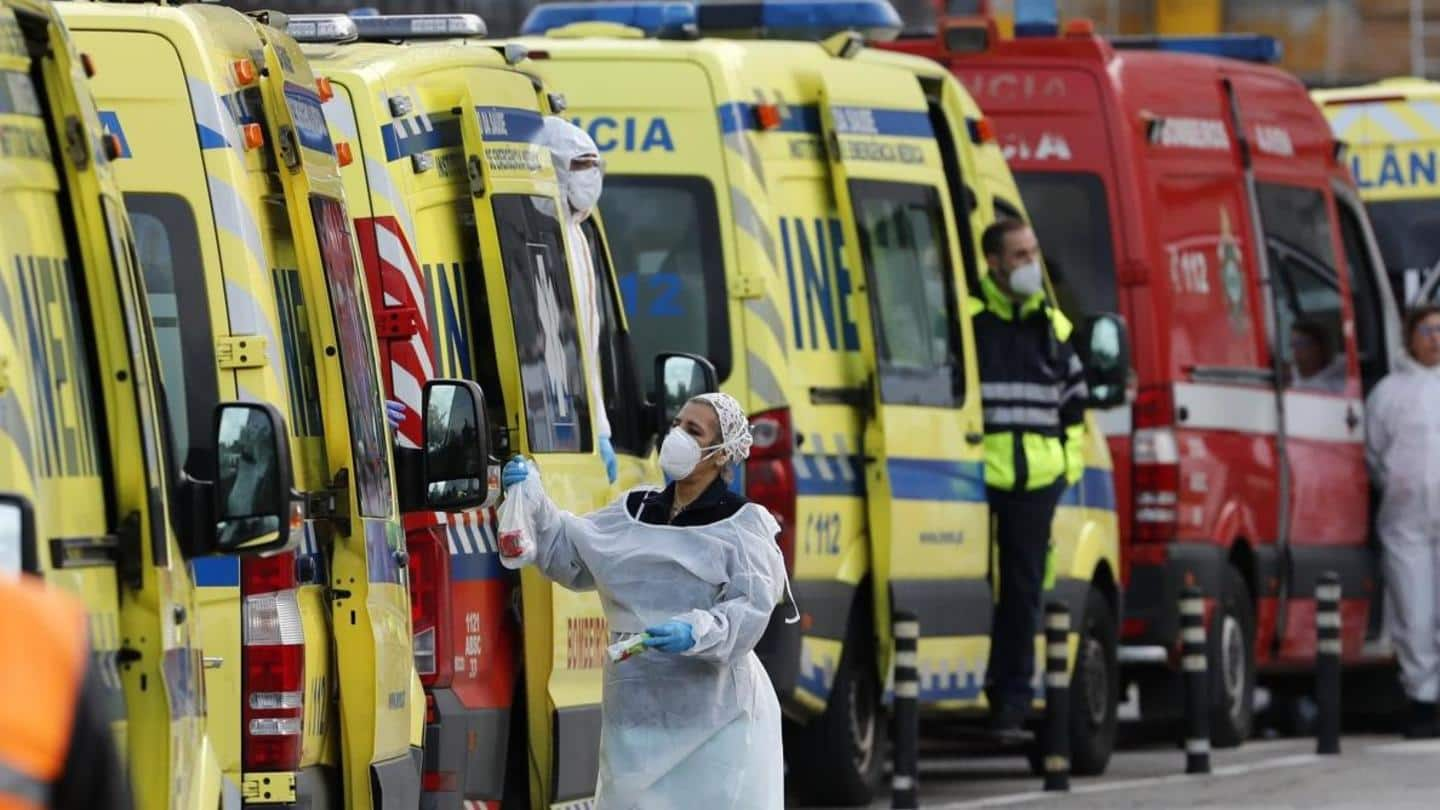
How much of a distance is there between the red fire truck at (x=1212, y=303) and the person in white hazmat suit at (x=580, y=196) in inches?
256

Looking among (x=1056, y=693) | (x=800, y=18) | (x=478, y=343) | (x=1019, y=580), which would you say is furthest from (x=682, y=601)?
(x=800, y=18)

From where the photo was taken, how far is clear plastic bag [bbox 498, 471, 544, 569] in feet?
26.6

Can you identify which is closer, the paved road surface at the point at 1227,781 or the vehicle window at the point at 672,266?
the vehicle window at the point at 672,266

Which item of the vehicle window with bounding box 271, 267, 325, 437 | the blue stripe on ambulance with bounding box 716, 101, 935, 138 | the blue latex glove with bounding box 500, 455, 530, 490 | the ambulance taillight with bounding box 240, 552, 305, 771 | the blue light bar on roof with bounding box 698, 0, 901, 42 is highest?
the blue light bar on roof with bounding box 698, 0, 901, 42

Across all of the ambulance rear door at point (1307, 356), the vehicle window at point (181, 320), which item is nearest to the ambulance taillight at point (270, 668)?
the vehicle window at point (181, 320)

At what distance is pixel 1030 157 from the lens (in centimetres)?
1623

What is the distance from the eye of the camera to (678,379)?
31.9ft

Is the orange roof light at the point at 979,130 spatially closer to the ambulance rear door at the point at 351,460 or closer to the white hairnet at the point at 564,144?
the white hairnet at the point at 564,144

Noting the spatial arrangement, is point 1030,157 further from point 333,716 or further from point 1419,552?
point 333,716

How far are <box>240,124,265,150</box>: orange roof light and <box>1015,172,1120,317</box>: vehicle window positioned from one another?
9.14m

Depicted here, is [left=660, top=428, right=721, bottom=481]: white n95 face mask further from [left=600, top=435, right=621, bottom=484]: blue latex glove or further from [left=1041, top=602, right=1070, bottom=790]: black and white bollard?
[left=1041, top=602, right=1070, bottom=790]: black and white bollard

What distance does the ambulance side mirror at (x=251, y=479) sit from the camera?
19.8ft

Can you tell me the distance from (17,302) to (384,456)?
220 centimetres

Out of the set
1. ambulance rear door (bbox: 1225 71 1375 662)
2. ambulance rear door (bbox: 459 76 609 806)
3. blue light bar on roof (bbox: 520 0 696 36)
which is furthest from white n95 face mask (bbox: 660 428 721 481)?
ambulance rear door (bbox: 1225 71 1375 662)
